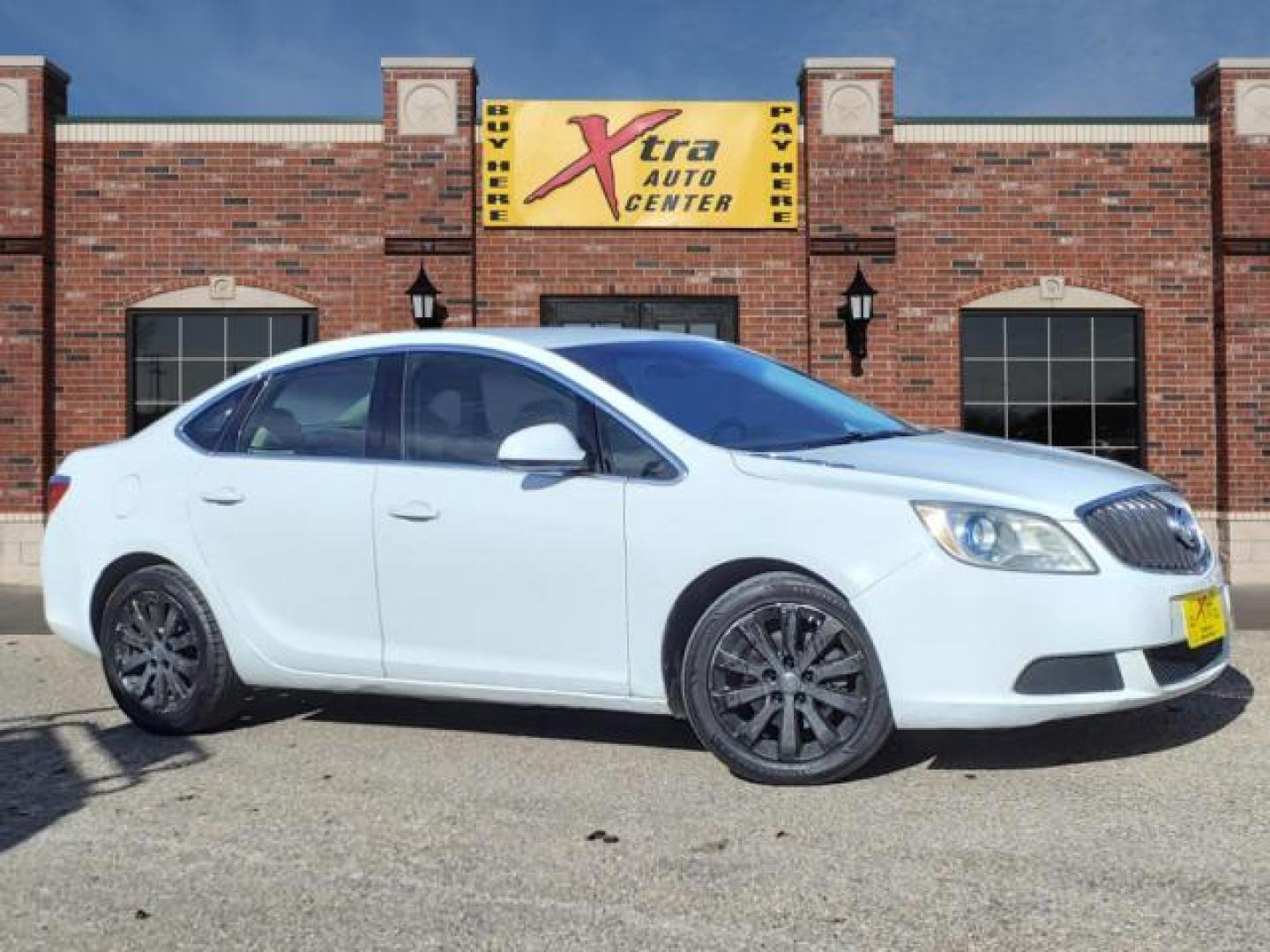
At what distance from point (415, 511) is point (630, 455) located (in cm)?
88

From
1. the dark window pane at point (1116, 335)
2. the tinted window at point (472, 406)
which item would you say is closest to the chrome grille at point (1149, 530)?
the tinted window at point (472, 406)

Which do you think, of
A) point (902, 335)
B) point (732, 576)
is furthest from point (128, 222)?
point (732, 576)

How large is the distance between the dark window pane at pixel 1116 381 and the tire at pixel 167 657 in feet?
36.4

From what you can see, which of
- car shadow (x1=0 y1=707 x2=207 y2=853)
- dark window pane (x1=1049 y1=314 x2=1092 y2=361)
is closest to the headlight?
car shadow (x1=0 y1=707 x2=207 y2=853)

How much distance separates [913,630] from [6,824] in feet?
9.67

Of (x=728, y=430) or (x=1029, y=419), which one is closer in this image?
(x=728, y=430)

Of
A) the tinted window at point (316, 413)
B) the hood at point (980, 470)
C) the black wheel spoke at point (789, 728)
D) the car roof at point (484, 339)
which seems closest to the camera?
the hood at point (980, 470)

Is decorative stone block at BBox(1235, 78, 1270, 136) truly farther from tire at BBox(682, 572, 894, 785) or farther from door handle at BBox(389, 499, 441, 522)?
door handle at BBox(389, 499, 441, 522)

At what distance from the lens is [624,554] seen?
489cm

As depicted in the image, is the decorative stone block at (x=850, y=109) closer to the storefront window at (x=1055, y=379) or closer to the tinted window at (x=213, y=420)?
the storefront window at (x=1055, y=379)

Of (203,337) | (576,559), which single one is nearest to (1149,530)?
(576,559)

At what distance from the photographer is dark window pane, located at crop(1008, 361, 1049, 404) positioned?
1464cm

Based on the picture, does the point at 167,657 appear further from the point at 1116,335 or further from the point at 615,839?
the point at 1116,335

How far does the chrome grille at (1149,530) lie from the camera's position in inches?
181
